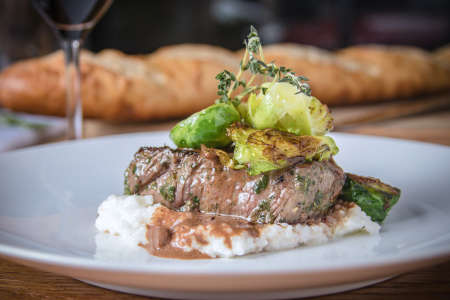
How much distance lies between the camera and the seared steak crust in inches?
63.2

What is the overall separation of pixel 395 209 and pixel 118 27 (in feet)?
22.4

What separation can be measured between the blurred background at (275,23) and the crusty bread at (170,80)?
3.80 metres

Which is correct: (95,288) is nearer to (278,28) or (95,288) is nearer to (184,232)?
(184,232)

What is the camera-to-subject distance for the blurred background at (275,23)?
8.11 metres

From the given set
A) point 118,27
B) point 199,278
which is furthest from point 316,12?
point 199,278

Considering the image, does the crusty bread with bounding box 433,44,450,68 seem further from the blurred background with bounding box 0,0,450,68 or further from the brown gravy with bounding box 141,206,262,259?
the brown gravy with bounding box 141,206,262,259

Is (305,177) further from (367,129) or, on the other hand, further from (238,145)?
(367,129)

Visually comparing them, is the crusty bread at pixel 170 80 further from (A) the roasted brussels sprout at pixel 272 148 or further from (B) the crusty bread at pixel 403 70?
(A) the roasted brussels sprout at pixel 272 148

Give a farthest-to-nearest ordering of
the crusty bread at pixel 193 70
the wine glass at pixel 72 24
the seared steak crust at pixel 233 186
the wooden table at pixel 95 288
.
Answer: the crusty bread at pixel 193 70 → the wine glass at pixel 72 24 → the seared steak crust at pixel 233 186 → the wooden table at pixel 95 288

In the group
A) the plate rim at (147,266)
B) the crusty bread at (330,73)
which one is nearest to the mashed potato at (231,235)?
the plate rim at (147,266)

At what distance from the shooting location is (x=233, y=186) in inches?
65.3

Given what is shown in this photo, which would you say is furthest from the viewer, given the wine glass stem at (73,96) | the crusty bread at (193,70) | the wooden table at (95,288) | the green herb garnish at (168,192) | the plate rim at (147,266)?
the crusty bread at (193,70)

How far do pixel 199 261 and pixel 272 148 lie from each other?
387mm

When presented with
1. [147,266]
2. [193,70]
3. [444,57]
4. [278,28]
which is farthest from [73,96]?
[278,28]
